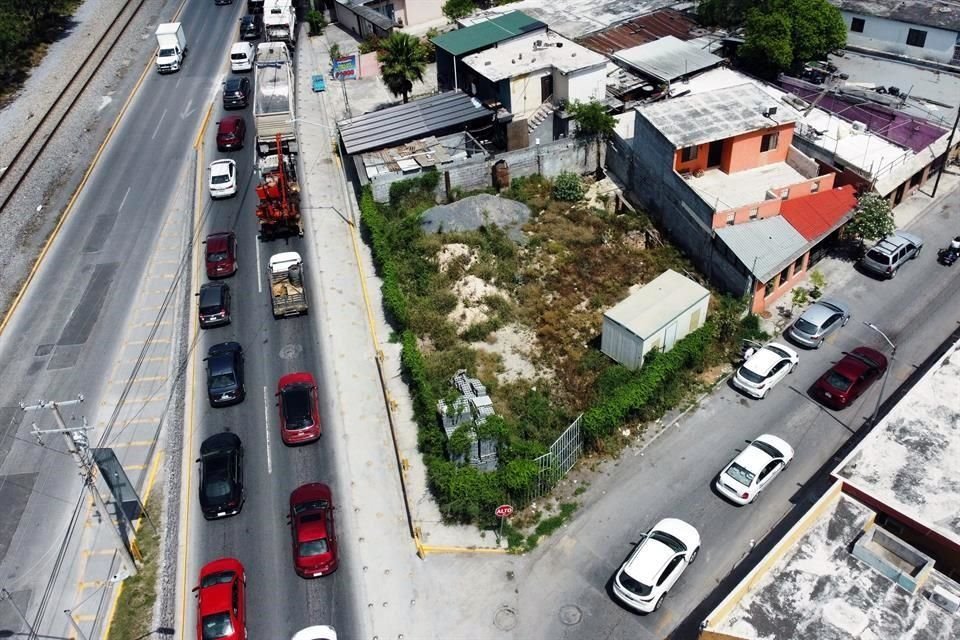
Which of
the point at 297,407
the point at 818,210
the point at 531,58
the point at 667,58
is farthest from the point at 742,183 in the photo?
the point at 297,407

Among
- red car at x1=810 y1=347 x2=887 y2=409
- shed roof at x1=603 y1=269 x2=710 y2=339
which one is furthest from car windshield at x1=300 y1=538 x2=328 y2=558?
red car at x1=810 y1=347 x2=887 y2=409

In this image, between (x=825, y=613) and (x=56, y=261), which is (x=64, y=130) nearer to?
(x=56, y=261)

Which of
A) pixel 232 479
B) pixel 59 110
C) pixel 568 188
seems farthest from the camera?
pixel 59 110

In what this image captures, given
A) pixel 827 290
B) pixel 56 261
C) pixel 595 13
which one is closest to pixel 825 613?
pixel 827 290

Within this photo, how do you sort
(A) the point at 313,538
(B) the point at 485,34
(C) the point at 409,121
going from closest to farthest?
(A) the point at 313,538 → (C) the point at 409,121 → (B) the point at 485,34

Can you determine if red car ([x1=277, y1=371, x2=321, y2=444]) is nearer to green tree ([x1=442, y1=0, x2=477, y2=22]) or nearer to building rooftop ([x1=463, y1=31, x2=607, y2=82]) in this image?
building rooftop ([x1=463, y1=31, x2=607, y2=82])

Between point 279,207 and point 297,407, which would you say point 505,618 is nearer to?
point 297,407
